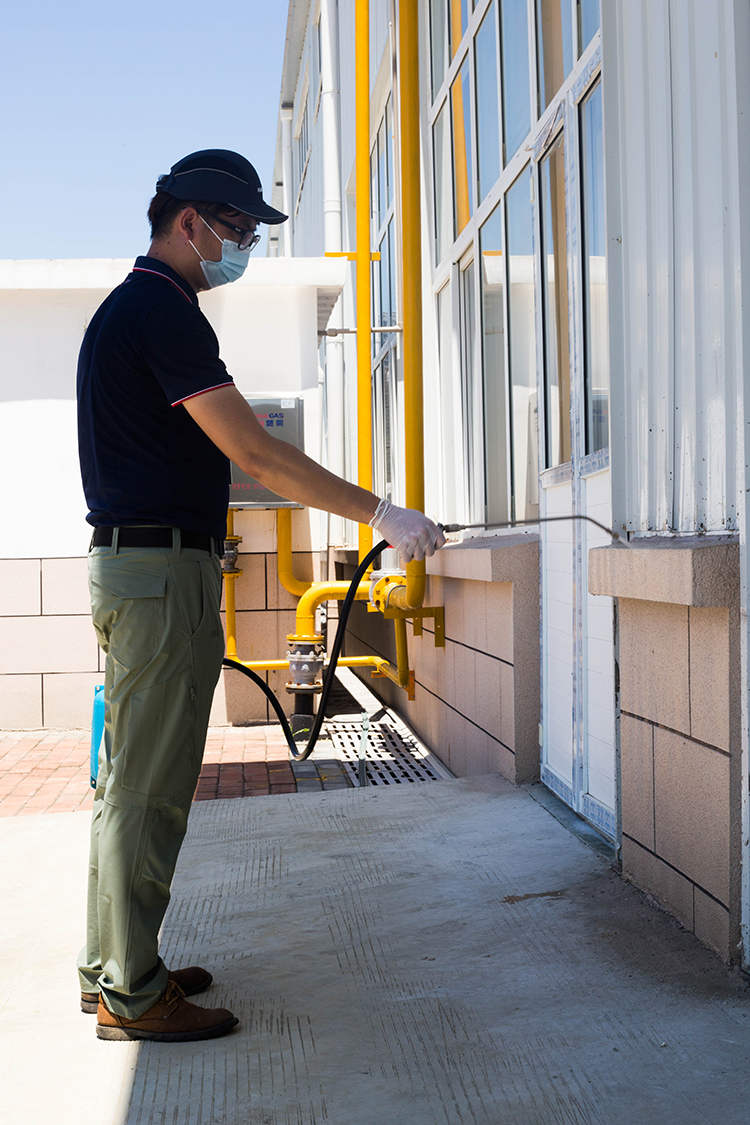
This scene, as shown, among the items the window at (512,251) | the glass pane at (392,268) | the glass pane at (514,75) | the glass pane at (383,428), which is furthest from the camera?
the glass pane at (383,428)

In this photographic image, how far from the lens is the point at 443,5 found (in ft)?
18.5

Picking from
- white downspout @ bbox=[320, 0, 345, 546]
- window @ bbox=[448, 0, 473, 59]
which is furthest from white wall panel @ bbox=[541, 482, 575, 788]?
white downspout @ bbox=[320, 0, 345, 546]

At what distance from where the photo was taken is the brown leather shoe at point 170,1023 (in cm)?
199

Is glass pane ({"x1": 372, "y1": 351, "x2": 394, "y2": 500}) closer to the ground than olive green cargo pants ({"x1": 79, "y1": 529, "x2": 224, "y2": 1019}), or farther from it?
farther from it

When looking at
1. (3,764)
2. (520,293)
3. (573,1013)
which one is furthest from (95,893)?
(3,764)

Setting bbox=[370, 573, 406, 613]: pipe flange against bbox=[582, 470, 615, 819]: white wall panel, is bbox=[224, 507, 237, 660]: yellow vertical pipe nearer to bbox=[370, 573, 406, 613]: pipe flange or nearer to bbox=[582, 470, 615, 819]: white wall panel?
bbox=[370, 573, 406, 613]: pipe flange

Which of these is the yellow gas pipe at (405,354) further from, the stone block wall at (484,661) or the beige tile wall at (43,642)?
the beige tile wall at (43,642)

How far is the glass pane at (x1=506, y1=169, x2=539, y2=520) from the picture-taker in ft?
13.5

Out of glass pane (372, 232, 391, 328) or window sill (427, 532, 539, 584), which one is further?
glass pane (372, 232, 391, 328)

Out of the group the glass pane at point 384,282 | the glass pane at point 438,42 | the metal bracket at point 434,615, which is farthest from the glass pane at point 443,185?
the metal bracket at point 434,615

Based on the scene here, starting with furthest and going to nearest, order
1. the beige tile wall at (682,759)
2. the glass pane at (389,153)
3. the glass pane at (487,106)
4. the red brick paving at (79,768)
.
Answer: the glass pane at (389,153), the red brick paving at (79,768), the glass pane at (487,106), the beige tile wall at (682,759)

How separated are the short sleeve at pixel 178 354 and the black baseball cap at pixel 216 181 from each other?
1.07ft

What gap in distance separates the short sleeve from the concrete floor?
1298mm

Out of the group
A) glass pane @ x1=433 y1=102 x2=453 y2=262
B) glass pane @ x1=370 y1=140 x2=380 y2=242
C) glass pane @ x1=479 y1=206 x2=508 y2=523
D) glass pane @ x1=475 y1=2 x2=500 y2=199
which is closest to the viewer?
glass pane @ x1=475 y1=2 x2=500 y2=199
